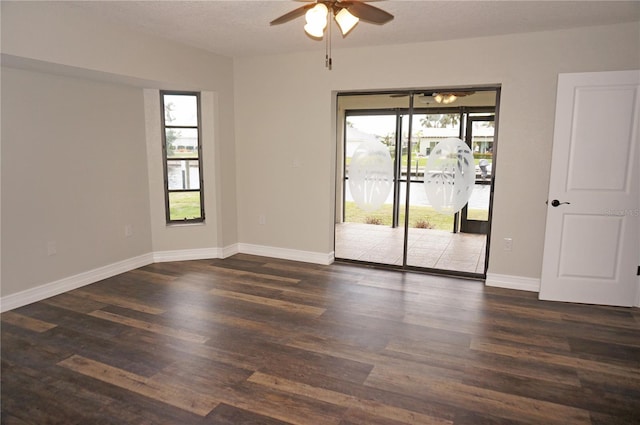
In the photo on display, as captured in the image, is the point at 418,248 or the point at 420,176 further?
the point at 418,248

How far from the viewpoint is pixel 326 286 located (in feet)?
14.3

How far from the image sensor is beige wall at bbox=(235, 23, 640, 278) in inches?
155

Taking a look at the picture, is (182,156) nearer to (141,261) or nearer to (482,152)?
(141,261)

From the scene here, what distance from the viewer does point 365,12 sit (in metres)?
2.76

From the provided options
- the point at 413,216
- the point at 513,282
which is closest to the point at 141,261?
the point at 413,216

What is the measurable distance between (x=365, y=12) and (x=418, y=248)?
3.41 meters

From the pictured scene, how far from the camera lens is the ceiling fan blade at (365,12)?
271 cm

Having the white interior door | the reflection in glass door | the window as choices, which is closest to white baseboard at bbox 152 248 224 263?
the window

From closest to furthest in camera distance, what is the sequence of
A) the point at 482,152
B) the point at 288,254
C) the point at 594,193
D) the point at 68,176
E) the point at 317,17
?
the point at 317,17 < the point at 594,193 < the point at 68,176 < the point at 482,152 < the point at 288,254

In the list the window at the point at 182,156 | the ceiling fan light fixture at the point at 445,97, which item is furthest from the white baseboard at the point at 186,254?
the ceiling fan light fixture at the point at 445,97

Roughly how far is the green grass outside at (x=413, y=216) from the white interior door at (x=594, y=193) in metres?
0.92

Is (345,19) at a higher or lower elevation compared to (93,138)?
higher

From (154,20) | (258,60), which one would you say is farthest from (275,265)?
(154,20)

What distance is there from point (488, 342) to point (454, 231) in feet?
6.59
